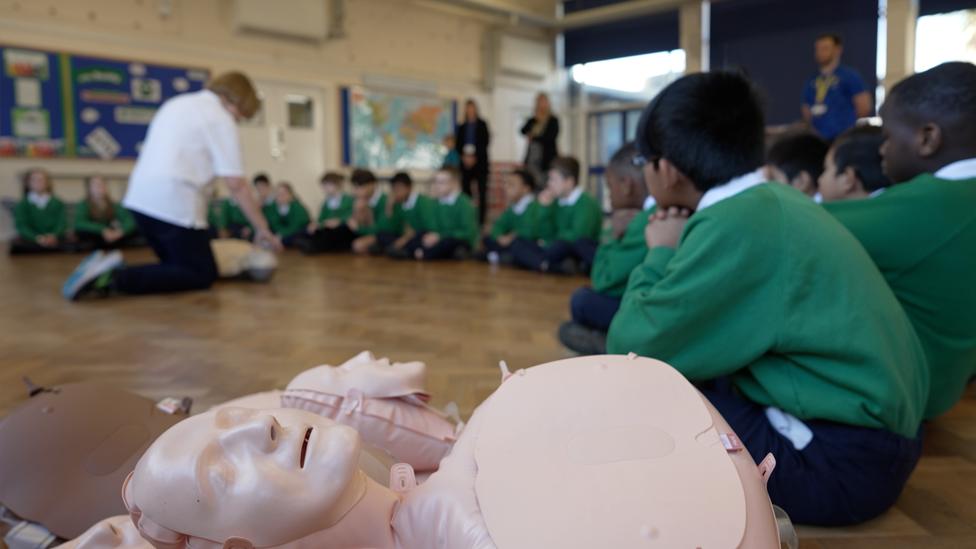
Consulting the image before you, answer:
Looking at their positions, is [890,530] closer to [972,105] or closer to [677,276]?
[677,276]

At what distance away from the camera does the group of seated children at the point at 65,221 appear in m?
5.92

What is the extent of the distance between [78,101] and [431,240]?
377 centimetres

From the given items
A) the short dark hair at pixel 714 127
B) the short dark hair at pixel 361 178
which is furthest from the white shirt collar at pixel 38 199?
the short dark hair at pixel 714 127

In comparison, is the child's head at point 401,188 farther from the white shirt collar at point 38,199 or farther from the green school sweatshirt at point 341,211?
the white shirt collar at point 38,199

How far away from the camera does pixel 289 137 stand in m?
7.84

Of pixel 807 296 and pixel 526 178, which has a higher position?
pixel 526 178

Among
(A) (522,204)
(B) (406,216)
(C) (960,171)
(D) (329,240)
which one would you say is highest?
(C) (960,171)

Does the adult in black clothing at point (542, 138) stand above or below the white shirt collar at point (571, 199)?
above

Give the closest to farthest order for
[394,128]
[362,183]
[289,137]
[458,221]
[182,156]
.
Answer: [182,156]
[458,221]
[362,183]
[289,137]
[394,128]

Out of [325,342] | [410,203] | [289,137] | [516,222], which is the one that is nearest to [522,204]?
[516,222]

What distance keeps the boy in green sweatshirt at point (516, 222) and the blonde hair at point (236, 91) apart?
2.19m

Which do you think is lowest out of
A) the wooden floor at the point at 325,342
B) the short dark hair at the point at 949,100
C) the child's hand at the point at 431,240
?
the wooden floor at the point at 325,342

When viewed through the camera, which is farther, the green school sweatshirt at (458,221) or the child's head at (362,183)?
the child's head at (362,183)

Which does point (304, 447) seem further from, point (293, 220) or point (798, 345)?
point (293, 220)
